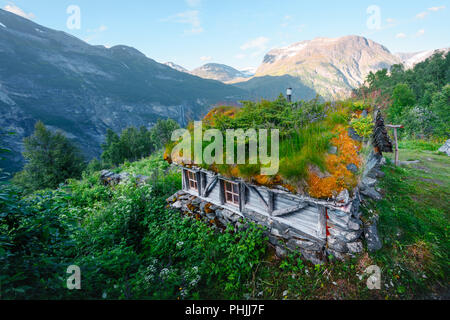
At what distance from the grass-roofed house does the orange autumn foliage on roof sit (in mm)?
17

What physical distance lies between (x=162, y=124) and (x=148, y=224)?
3177cm

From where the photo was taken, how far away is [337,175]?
3773 mm

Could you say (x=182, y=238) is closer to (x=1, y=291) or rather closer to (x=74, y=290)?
(x=74, y=290)

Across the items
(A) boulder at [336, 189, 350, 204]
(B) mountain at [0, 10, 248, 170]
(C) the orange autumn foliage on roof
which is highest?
(B) mountain at [0, 10, 248, 170]

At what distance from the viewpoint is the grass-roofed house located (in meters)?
3.86

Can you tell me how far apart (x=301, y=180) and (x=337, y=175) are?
0.72 meters

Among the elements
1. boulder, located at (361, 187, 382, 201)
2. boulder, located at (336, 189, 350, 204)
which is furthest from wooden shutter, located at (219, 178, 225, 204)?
boulder, located at (361, 187, 382, 201)

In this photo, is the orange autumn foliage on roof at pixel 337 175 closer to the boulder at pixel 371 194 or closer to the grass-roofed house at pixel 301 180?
the grass-roofed house at pixel 301 180

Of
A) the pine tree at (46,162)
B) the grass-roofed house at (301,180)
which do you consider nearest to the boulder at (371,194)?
the grass-roofed house at (301,180)

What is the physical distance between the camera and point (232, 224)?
18.2 feet

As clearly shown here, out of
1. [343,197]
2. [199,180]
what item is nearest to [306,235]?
[343,197]

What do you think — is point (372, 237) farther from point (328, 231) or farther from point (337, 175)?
point (337, 175)

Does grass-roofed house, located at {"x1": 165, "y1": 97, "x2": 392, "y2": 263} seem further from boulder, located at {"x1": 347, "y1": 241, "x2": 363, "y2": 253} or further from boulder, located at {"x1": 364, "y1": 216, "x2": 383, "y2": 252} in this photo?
boulder, located at {"x1": 364, "y1": 216, "x2": 383, "y2": 252}
